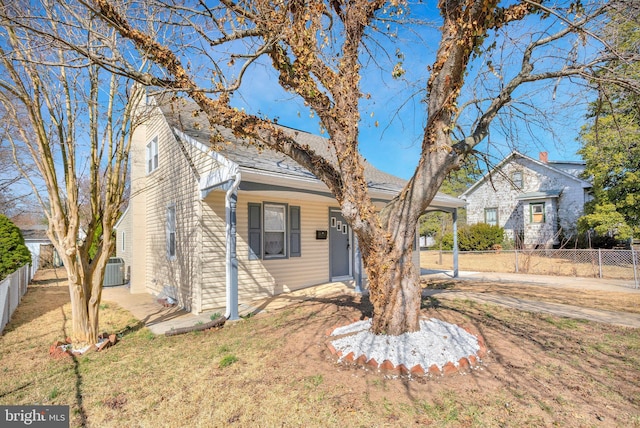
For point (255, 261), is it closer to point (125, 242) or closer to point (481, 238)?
point (125, 242)

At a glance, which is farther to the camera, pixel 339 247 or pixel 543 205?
pixel 543 205

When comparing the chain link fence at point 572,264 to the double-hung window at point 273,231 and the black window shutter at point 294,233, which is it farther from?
the double-hung window at point 273,231

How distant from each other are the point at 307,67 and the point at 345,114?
2.40 ft

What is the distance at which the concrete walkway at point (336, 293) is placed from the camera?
586 centimetres

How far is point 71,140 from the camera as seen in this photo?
4637mm

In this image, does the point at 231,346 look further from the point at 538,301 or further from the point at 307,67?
the point at 538,301

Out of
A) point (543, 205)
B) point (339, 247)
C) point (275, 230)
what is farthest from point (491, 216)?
point (275, 230)

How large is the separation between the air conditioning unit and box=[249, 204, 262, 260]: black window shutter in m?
6.95

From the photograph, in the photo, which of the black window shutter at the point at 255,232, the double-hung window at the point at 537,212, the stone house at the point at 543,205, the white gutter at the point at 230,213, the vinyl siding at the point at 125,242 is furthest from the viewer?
the double-hung window at the point at 537,212

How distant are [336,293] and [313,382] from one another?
16.5 feet

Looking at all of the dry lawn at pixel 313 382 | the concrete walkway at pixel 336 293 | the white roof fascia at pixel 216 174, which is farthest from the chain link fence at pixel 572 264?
the white roof fascia at pixel 216 174

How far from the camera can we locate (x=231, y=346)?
468 centimetres

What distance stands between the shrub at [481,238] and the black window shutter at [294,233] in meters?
15.4

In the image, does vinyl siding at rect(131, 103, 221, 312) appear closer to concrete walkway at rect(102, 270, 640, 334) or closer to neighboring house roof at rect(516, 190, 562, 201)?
concrete walkway at rect(102, 270, 640, 334)
